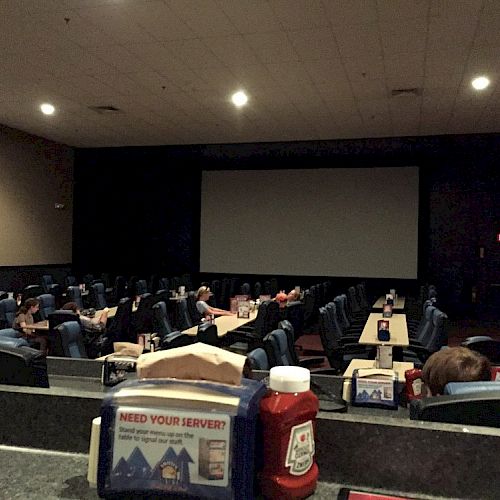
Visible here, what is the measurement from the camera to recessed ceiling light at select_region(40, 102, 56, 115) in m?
9.49

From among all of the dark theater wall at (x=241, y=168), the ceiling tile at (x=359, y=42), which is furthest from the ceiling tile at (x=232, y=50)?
the dark theater wall at (x=241, y=168)

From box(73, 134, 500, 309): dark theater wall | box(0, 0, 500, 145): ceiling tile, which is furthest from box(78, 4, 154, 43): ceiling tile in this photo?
box(73, 134, 500, 309): dark theater wall

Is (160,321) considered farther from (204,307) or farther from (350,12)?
(350,12)

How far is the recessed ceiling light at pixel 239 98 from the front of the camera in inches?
337

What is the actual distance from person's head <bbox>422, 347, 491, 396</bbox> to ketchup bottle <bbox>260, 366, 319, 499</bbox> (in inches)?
35.6

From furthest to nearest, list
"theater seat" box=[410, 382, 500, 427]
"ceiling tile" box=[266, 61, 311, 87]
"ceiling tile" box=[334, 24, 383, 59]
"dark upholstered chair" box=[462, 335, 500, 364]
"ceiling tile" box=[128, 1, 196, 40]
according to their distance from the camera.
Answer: "ceiling tile" box=[266, 61, 311, 87]
"ceiling tile" box=[334, 24, 383, 59]
"ceiling tile" box=[128, 1, 196, 40]
"dark upholstered chair" box=[462, 335, 500, 364]
"theater seat" box=[410, 382, 500, 427]

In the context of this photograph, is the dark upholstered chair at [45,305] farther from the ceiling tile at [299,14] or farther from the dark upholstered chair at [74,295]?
the ceiling tile at [299,14]

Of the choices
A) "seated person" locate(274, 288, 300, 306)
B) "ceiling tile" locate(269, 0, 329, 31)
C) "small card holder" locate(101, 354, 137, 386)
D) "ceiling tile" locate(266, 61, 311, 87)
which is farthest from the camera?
"seated person" locate(274, 288, 300, 306)

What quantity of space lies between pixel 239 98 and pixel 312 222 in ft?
15.4

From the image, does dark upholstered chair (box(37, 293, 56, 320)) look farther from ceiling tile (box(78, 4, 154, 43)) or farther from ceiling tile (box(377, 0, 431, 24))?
ceiling tile (box(377, 0, 431, 24))

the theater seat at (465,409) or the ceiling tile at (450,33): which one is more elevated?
the ceiling tile at (450,33)

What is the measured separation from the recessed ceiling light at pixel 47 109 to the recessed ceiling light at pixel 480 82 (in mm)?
6480

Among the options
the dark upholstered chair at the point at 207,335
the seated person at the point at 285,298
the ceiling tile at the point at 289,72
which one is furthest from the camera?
the seated person at the point at 285,298

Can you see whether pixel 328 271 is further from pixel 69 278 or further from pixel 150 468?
pixel 150 468
